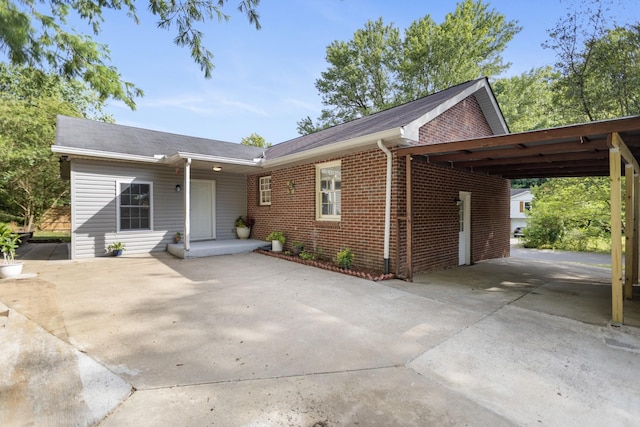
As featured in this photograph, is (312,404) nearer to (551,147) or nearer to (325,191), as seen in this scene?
(551,147)

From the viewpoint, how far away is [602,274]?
7387 mm

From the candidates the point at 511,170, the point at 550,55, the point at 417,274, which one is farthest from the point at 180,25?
the point at 550,55

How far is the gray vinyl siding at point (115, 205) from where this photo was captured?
26.9 feet

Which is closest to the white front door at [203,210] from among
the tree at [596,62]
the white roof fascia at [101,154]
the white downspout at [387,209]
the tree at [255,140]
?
the white roof fascia at [101,154]

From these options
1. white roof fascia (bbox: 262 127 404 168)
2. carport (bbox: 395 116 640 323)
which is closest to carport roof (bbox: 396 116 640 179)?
carport (bbox: 395 116 640 323)

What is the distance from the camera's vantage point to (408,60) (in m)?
21.3

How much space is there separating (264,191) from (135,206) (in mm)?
3917

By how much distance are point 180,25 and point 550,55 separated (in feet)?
49.7

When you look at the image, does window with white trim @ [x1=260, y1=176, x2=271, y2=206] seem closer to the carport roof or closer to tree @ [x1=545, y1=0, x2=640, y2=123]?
the carport roof

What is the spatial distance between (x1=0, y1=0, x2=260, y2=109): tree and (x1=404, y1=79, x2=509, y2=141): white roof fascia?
340 cm

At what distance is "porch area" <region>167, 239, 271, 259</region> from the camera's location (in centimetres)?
831

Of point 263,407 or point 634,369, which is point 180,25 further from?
point 634,369

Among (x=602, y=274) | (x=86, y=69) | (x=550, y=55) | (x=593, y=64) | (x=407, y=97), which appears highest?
(x=407, y=97)

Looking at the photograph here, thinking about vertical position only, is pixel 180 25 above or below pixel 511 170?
above
